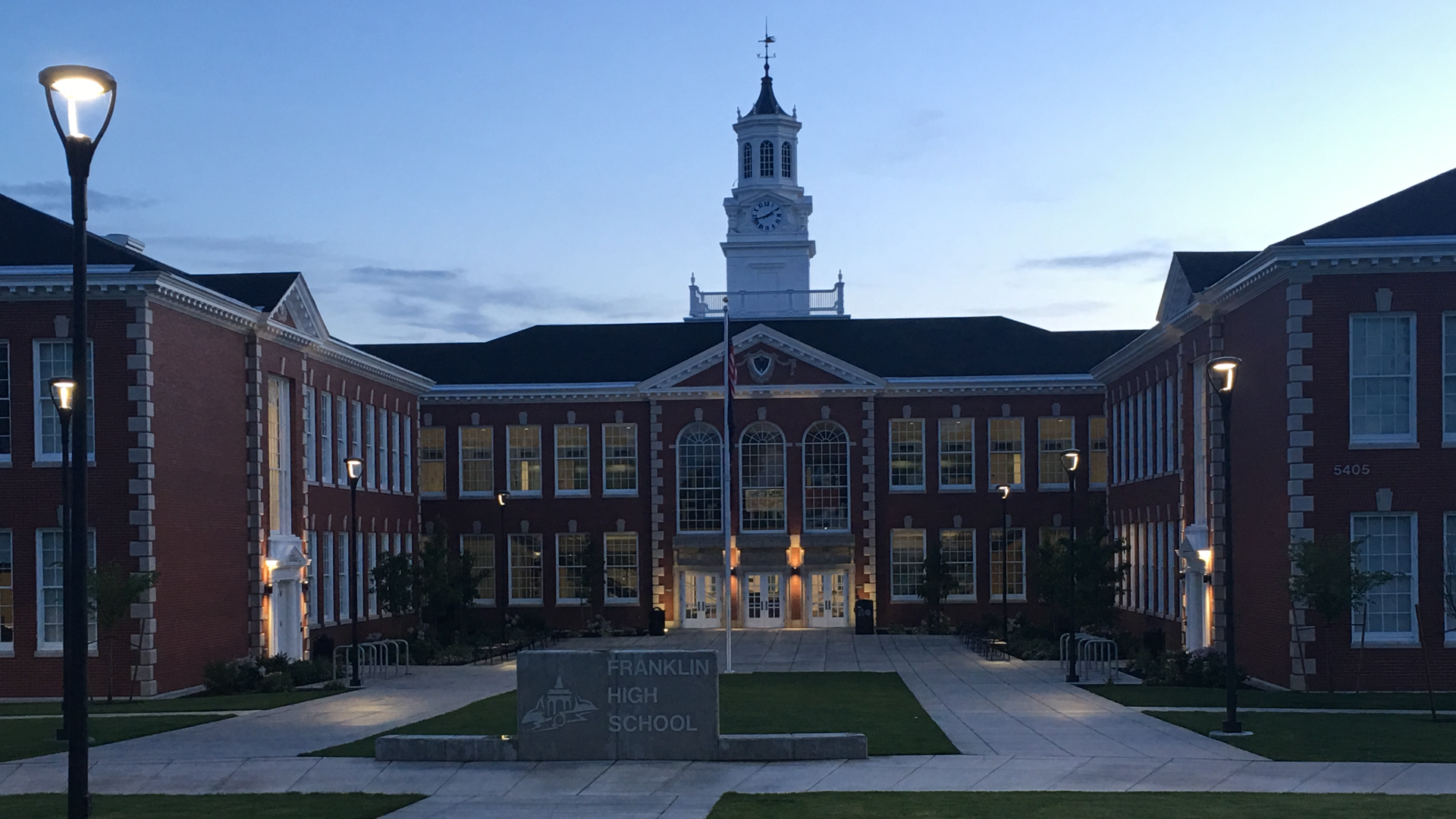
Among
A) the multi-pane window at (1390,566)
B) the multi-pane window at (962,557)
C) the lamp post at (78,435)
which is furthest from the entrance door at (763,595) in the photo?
the lamp post at (78,435)

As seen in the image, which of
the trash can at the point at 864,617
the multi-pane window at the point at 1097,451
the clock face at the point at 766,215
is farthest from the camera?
the clock face at the point at 766,215

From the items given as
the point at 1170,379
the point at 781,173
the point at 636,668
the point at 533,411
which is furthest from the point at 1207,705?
the point at 781,173

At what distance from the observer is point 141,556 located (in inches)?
1251

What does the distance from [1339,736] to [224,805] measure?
48.6 ft

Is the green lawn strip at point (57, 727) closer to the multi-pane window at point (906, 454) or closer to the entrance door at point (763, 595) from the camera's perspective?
the entrance door at point (763, 595)

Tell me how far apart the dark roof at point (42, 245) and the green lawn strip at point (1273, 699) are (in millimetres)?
20827

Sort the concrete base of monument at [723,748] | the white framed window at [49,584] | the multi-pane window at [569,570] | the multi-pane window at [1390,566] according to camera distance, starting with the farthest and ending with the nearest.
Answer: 1. the multi-pane window at [569,570]
2. the white framed window at [49,584]
3. the multi-pane window at [1390,566]
4. the concrete base of monument at [723,748]

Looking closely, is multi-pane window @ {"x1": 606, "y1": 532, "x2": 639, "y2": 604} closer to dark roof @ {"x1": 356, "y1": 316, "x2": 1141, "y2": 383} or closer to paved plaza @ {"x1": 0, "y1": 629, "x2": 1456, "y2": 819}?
dark roof @ {"x1": 356, "y1": 316, "x2": 1141, "y2": 383}

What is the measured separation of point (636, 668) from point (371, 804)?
162 inches

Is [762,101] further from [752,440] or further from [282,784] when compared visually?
[282,784]

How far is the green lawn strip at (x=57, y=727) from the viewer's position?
2217 cm

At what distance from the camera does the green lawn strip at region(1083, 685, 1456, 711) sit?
88.2ft

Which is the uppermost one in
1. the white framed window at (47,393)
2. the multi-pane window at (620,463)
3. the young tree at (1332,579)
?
the white framed window at (47,393)

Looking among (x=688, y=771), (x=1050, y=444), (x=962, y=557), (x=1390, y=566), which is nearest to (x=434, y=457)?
(x=962, y=557)
